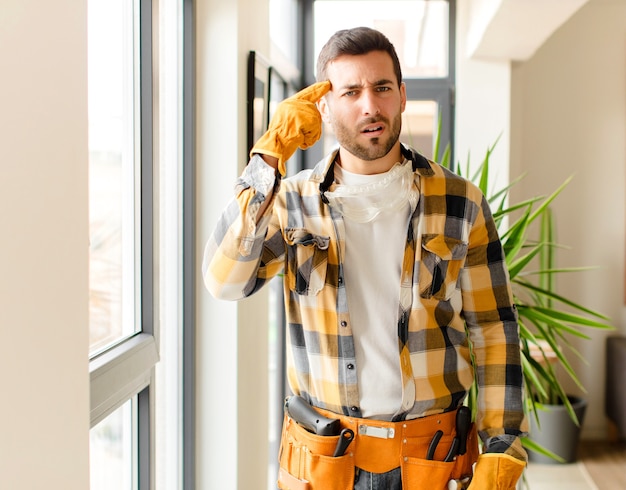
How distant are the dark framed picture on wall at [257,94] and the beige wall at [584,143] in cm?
272

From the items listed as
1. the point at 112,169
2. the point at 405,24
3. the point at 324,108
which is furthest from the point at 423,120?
the point at 112,169

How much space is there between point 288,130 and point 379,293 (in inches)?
15.4

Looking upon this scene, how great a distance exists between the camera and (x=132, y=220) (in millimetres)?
1872

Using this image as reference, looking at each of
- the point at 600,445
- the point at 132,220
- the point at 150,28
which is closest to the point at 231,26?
the point at 150,28

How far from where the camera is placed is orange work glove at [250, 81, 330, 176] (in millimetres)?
1459

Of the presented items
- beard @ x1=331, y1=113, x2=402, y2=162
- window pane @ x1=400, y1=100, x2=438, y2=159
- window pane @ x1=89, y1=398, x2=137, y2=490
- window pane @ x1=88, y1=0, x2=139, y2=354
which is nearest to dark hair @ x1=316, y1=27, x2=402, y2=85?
beard @ x1=331, y1=113, x2=402, y2=162

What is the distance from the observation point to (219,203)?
7.20 feet

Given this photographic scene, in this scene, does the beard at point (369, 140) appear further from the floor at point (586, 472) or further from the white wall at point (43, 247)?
the floor at point (586, 472)

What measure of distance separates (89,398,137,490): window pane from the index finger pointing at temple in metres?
0.84

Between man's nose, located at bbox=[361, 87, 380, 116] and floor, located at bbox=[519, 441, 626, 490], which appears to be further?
floor, located at bbox=[519, 441, 626, 490]

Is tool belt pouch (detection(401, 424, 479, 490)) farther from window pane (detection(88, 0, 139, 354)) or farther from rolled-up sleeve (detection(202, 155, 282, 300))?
window pane (detection(88, 0, 139, 354))

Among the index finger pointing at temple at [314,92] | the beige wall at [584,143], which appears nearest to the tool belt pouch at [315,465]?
the index finger pointing at temple at [314,92]

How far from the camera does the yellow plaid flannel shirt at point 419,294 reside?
155cm

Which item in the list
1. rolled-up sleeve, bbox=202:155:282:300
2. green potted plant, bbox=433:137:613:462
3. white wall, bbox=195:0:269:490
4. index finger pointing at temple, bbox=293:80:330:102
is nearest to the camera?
rolled-up sleeve, bbox=202:155:282:300
